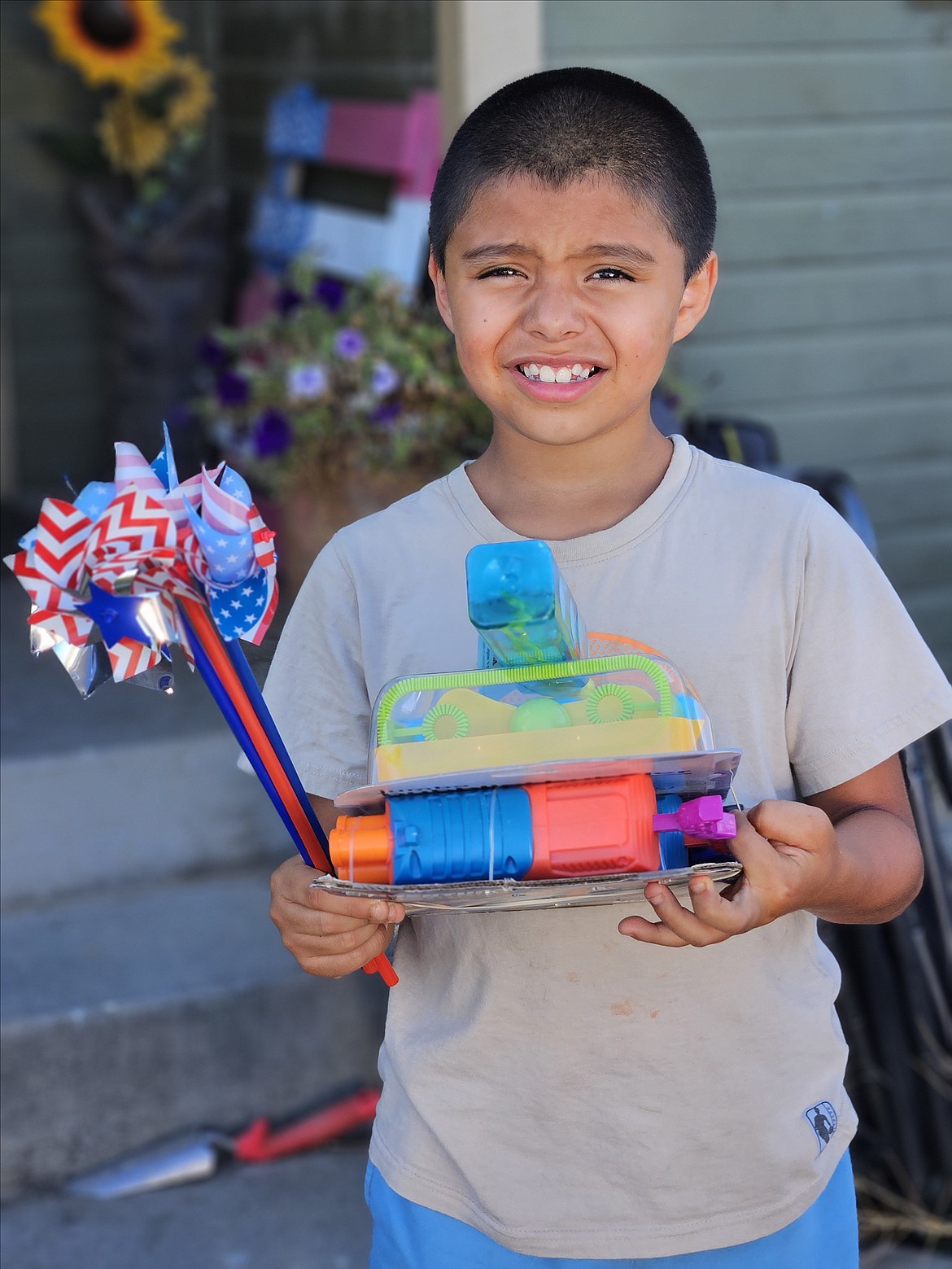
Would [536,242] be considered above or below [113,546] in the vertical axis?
above

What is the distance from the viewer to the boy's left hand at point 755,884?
3.72 feet

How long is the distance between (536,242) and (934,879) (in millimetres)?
1540

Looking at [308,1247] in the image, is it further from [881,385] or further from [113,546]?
[881,385]

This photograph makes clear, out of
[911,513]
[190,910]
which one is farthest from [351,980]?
[911,513]

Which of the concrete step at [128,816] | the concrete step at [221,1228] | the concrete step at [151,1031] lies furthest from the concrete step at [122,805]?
the concrete step at [221,1228]

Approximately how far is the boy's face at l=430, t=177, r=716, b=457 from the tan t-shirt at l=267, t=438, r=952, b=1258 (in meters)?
0.12

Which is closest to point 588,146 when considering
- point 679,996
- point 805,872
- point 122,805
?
point 805,872

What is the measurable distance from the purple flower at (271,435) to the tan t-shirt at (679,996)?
2.52 m

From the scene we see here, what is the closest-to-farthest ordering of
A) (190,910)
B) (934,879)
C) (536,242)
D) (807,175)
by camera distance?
(536,242), (934,879), (190,910), (807,175)

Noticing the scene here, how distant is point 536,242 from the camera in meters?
1.33

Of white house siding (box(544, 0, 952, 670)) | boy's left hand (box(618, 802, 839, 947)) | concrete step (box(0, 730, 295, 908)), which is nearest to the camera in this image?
boy's left hand (box(618, 802, 839, 947))

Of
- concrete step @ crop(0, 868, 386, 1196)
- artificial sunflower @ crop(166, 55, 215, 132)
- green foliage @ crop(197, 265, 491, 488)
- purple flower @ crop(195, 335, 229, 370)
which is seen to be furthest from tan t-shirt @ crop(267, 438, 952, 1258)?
artificial sunflower @ crop(166, 55, 215, 132)

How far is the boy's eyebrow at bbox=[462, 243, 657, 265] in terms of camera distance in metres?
1.33

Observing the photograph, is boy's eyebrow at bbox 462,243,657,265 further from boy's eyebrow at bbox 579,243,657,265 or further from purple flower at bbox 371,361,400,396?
purple flower at bbox 371,361,400,396
